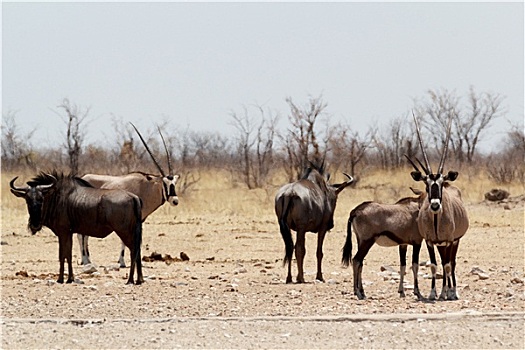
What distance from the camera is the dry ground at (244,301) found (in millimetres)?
9203

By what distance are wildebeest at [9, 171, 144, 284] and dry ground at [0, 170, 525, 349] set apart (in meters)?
0.60

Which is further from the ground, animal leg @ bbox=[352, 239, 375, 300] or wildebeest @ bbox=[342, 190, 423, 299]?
wildebeest @ bbox=[342, 190, 423, 299]

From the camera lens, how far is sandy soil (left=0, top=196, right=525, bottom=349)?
9.19 meters

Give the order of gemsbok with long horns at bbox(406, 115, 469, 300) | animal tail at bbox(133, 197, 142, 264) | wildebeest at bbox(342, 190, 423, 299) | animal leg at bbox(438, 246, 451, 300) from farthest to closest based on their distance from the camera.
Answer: animal tail at bbox(133, 197, 142, 264) < wildebeest at bbox(342, 190, 423, 299) < animal leg at bbox(438, 246, 451, 300) < gemsbok with long horns at bbox(406, 115, 469, 300)

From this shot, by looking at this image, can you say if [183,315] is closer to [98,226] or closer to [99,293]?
[99,293]

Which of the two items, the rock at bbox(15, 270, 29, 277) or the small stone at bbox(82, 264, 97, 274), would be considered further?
the small stone at bbox(82, 264, 97, 274)

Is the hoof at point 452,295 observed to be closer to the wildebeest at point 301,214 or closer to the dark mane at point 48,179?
the wildebeest at point 301,214

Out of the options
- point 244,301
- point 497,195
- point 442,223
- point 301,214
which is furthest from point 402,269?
point 497,195

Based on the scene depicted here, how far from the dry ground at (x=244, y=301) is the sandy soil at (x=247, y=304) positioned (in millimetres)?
14

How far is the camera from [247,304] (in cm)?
1130

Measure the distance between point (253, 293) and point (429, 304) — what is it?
2.16 meters

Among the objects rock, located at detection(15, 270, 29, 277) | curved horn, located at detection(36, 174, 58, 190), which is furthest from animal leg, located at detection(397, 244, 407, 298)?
rock, located at detection(15, 270, 29, 277)

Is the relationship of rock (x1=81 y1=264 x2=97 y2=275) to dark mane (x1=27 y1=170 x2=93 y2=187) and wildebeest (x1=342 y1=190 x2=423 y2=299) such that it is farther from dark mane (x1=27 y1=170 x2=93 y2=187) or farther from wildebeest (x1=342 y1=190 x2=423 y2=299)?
wildebeest (x1=342 y1=190 x2=423 y2=299)

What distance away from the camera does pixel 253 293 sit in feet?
40.1
